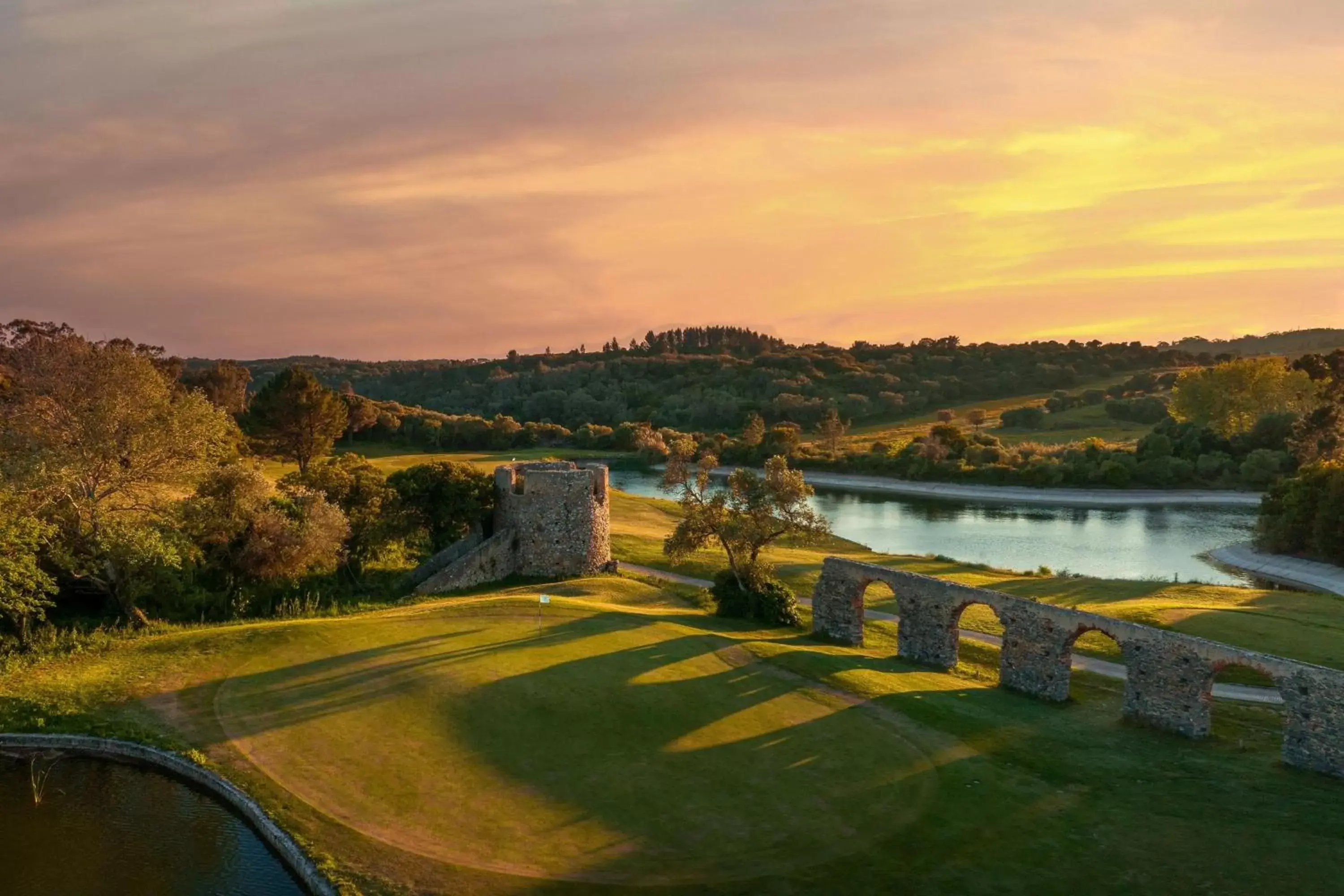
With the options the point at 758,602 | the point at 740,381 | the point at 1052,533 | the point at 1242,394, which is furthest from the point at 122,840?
the point at 740,381

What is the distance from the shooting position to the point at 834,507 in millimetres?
80250

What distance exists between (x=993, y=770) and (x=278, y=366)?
538ft

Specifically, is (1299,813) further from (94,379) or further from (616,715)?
(94,379)

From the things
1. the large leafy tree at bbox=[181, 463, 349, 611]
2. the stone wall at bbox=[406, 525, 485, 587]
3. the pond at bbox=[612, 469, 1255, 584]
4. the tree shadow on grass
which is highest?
the large leafy tree at bbox=[181, 463, 349, 611]

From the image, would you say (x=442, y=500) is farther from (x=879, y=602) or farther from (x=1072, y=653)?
(x=1072, y=653)

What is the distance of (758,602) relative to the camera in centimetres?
3061

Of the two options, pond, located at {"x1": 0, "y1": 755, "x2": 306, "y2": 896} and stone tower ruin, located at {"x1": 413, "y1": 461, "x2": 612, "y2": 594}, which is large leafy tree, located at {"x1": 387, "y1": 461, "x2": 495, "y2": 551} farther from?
pond, located at {"x1": 0, "y1": 755, "x2": 306, "y2": 896}

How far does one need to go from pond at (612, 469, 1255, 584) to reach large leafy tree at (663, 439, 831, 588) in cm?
2577

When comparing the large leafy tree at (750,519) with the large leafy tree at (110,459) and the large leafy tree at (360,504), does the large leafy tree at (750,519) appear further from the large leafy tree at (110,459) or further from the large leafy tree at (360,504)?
the large leafy tree at (110,459)

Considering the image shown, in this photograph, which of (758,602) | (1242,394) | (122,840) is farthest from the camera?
(1242,394)

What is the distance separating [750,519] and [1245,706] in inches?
617

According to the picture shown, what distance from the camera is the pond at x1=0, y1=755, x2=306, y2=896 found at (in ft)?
44.8

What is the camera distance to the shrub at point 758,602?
30.2 meters

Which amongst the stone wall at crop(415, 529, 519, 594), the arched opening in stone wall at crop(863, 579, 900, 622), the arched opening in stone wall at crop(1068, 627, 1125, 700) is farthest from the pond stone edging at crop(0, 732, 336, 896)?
the arched opening in stone wall at crop(863, 579, 900, 622)
